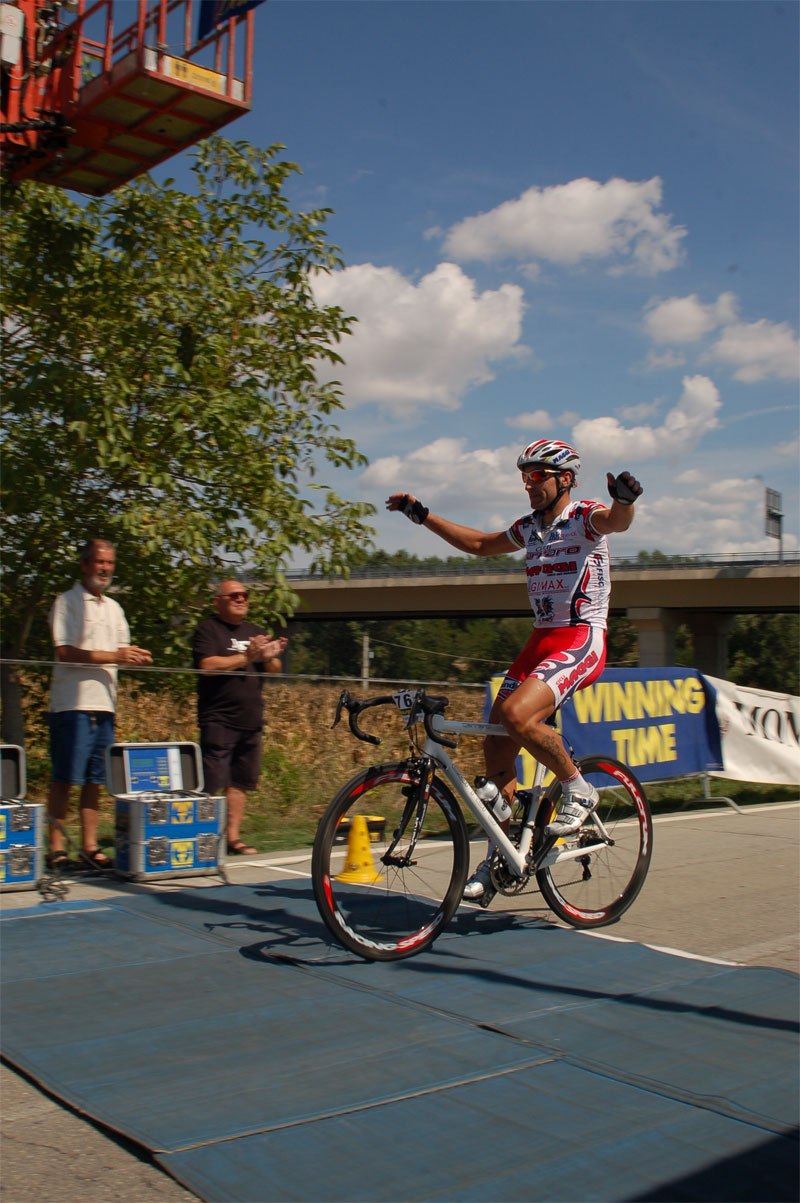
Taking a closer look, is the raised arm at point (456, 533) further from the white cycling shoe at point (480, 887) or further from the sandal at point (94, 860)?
the sandal at point (94, 860)

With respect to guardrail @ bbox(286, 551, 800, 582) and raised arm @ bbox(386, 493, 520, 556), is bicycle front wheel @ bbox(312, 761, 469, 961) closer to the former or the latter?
raised arm @ bbox(386, 493, 520, 556)

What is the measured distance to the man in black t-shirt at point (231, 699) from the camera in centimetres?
696

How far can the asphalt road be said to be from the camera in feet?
8.38

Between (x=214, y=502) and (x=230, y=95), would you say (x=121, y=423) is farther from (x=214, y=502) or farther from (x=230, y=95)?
(x=230, y=95)

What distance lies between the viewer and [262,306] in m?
10.5

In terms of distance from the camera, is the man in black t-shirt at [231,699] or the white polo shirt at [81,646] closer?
the white polo shirt at [81,646]

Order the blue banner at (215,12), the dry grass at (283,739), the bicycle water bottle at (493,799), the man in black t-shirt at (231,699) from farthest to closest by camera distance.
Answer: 1. the blue banner at (215,12)
2. the dry grass at (283,739)
3. the man in black t-shirt at (231,699)
4. the bicycle water bottle at (493,799)

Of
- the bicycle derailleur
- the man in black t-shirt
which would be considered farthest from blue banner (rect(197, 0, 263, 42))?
the bicycle derailleur

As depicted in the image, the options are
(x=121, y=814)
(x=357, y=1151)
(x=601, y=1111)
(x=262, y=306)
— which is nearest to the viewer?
(x=357, y=1151)

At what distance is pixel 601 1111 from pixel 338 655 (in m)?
93.7

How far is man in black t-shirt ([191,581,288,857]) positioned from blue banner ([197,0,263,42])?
22.9 feet

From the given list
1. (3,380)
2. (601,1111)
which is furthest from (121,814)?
(3,380)

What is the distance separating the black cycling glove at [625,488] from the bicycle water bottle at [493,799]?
1.41 m

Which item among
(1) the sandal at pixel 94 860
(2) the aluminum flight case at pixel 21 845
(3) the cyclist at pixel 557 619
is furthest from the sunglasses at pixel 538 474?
(1) the sandal at pixel 94 860
